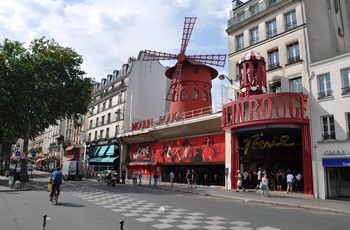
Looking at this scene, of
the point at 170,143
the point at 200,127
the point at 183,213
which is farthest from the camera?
the point at 170,143

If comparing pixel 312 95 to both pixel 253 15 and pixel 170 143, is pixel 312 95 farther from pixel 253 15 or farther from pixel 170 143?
pixel 170 143

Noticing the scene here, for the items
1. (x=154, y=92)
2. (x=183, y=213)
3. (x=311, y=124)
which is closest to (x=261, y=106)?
(x=311, y=124)

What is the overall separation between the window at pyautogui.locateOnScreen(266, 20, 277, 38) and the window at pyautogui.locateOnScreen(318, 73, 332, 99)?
4895 mm

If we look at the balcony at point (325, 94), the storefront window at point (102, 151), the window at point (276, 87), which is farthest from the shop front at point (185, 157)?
the balcony at point (325, 94)

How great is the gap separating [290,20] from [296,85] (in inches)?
181

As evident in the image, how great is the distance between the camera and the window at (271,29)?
20922 mm

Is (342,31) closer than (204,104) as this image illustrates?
Yes

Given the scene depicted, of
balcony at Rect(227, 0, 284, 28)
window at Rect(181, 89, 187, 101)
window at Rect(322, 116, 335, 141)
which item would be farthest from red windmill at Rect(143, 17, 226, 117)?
window at Rect(322, 116, 335, 141)

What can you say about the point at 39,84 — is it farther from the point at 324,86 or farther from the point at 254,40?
the point at 324,86

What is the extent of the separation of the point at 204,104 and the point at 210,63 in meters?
4.52

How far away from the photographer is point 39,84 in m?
22.7

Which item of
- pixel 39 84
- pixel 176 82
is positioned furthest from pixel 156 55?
pixel 39 84

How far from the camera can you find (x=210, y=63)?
31.5 metres

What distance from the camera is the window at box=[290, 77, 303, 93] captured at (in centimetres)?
1892
